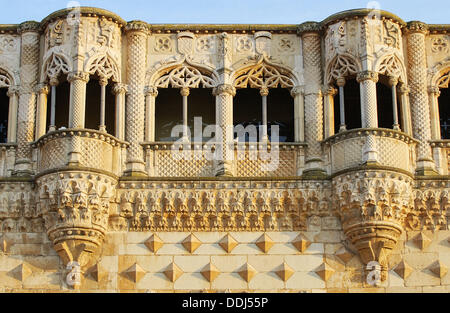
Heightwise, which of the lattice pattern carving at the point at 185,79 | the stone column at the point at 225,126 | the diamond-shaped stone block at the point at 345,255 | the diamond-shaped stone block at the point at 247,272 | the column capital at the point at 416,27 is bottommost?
the diamond-shaped stone block at the point at 247,272

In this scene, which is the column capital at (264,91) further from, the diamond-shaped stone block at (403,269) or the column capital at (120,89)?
the diamond-shaped stone block at (403,269)

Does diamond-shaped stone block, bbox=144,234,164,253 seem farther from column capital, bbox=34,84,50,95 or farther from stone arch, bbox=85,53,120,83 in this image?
column capital, bbox=34,84,50,95

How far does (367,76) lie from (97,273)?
6598 mm

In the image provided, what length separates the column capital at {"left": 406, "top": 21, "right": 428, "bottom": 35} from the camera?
28406 millimetres

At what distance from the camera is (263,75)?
28.3 m

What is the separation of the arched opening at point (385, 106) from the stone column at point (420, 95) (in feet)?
2.59

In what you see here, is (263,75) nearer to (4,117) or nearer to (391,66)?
(391,66)

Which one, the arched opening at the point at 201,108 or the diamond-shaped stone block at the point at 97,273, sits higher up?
the arched opening at the point at 201,108

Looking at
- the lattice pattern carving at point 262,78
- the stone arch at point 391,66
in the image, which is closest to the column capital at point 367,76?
the stone arch at point 391,66

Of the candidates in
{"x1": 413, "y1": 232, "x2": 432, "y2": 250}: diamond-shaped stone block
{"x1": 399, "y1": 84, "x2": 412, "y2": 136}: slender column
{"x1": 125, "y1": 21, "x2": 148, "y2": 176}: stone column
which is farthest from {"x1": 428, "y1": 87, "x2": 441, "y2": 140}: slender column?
{"x1": 125, "y1": 21, "x2": 148, "y2": 176}: stone column

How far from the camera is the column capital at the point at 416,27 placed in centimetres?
2841

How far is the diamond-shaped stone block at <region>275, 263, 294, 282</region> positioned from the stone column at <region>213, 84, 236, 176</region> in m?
2.17

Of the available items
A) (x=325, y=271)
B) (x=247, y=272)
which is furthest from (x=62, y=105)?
(x=325, y=271)

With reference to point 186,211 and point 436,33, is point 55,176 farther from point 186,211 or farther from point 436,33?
point 436,33
